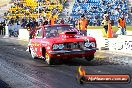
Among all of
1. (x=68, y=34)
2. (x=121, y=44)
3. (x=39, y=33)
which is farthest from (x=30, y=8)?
(x=68, y=34)

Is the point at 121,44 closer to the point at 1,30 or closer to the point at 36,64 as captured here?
the point at 36,64

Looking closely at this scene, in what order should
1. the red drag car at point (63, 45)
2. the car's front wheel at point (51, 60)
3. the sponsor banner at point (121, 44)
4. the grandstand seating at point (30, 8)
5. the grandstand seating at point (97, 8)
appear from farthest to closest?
the grandstand seating at point (30, 8)
the grandstand seating at point (97, 8)
the sponsor banner at point (121, 44)
the car's front wheel at point (51, 60)
the red drag car at point (63, 45)

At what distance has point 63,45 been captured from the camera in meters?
13.9

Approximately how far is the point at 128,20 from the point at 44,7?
1169 cm

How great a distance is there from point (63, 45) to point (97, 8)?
33672mm

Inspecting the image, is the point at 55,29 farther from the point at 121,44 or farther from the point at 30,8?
the point at 30,8

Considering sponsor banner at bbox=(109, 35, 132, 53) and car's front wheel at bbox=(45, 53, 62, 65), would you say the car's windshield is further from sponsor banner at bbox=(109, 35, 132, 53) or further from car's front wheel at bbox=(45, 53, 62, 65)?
sponsor banner at bbox=(109, 35, 132, 53)

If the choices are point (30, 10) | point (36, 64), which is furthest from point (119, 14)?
point (36, 64)

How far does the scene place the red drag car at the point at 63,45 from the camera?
13883mm

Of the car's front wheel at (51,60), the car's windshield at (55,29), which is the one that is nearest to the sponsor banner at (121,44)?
the car's windshield at (55,29)

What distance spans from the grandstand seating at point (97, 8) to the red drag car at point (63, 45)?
101 ft

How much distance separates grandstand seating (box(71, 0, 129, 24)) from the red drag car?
3087cm

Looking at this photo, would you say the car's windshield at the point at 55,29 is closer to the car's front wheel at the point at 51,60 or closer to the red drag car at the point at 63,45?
the red drag car at the point at 63,45

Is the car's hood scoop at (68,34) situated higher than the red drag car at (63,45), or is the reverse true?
the car's hood scoop at (68,34)
